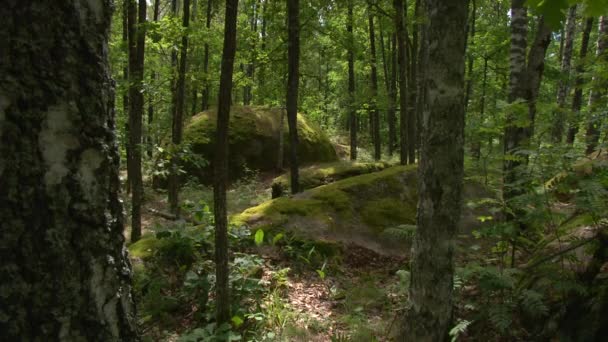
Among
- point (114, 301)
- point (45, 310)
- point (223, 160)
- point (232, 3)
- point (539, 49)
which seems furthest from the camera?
point (539, 49)

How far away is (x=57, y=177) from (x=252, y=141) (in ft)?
52.9

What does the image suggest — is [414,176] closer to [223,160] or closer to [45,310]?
[223,160]

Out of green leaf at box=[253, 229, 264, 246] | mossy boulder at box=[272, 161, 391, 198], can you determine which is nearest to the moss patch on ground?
green leaf at box=[253, 229, 264, 246]

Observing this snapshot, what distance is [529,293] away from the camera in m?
3.65

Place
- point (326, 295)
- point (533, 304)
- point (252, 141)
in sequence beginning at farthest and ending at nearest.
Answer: point (252, 141) → point (326, 295) → point (533, 304)

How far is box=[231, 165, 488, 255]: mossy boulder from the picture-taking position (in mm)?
7598

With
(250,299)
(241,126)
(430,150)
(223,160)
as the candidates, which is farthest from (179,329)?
(241,126)

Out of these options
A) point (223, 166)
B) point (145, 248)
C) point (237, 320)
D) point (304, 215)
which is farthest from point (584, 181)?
point (145, 248)

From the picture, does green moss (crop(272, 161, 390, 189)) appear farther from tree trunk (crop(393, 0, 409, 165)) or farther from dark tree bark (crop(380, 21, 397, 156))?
dark tree bark (crop(380, 21, 397, 156))

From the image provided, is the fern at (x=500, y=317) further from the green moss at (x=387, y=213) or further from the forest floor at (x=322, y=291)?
the green moss at (x=387, y=213)

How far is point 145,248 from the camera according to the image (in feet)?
20.2

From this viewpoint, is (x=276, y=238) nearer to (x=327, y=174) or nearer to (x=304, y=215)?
(x=304, y=215)

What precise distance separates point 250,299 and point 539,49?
5.96m

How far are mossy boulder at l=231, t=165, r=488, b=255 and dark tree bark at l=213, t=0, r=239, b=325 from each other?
2577 mm
